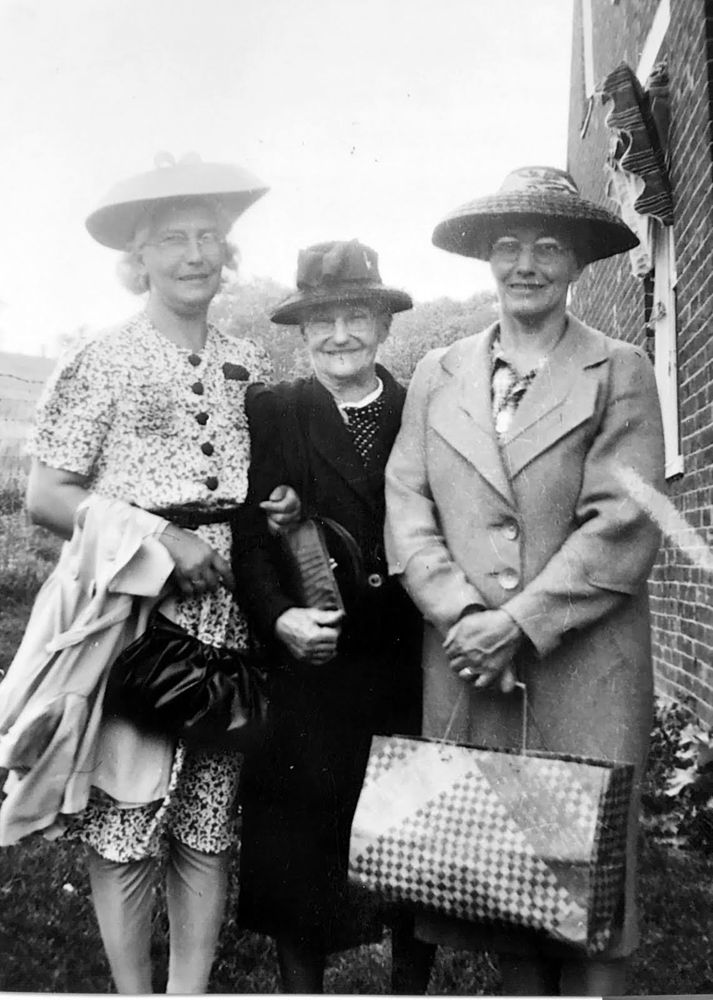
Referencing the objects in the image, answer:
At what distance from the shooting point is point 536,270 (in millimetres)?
3066

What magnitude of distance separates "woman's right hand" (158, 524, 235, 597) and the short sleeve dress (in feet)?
0.13

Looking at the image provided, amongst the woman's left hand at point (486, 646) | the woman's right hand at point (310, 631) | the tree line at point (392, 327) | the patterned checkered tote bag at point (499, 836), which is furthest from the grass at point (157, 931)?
the tree line at point (392, 327)

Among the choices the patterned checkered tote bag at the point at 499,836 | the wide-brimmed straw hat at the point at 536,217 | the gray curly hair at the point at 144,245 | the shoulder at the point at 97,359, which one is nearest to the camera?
the patterned checkered tote bag at the point at 499,836

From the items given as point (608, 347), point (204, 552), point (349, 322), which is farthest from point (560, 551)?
point (204, 552)

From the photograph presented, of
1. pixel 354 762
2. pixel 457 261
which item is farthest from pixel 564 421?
pixel 354 762

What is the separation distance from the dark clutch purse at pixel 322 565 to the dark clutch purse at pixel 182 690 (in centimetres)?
30

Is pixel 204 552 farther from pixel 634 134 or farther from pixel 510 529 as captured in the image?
pixel 634 134

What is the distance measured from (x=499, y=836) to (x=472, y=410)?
123cm

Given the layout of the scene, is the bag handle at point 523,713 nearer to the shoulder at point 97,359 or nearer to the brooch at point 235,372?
the brooch at point 235,372

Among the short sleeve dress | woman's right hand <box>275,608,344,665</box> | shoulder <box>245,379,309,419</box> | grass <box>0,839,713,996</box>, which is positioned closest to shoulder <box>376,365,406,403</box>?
shoulder <box>245,379,309,419</box>

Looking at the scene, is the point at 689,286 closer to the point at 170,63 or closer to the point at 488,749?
the point at 488,749

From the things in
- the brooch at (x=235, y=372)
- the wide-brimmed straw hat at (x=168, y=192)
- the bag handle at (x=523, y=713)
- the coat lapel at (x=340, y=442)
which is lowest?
the bag handle at (x=523, y=713)

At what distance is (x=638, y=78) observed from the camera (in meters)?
3.48

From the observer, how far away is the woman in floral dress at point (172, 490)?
312 centimetres
